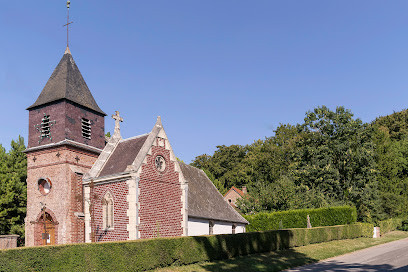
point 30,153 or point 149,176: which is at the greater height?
point 30,153

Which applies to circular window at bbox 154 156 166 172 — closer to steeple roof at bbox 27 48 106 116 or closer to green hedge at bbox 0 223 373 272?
green hedge at bbox 0 223 373 272

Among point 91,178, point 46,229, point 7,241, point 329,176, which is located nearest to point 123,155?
point 91,178

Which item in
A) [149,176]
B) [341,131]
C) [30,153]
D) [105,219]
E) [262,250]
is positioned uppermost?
[341,131]

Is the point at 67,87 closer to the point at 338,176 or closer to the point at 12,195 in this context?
the point at 12,195

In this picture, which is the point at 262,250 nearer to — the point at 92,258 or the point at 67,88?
the point at 92,258

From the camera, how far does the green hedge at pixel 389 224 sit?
4934cm

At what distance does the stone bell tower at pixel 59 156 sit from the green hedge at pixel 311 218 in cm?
2136

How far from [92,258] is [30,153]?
50.9 feet

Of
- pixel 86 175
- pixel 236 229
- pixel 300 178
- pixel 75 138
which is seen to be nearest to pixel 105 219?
pixel 86 175

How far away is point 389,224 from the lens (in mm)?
53031

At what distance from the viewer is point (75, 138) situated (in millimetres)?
28234

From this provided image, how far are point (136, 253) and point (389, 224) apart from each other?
46337mm

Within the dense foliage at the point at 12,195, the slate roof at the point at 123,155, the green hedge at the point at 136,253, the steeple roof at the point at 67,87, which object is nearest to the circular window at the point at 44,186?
the slate roof at the point at 123,155

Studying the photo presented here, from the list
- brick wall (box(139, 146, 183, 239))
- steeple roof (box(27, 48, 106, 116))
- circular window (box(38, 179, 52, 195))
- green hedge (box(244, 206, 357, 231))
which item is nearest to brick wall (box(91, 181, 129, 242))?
brick wall (box(139, 146, 183, 239))
